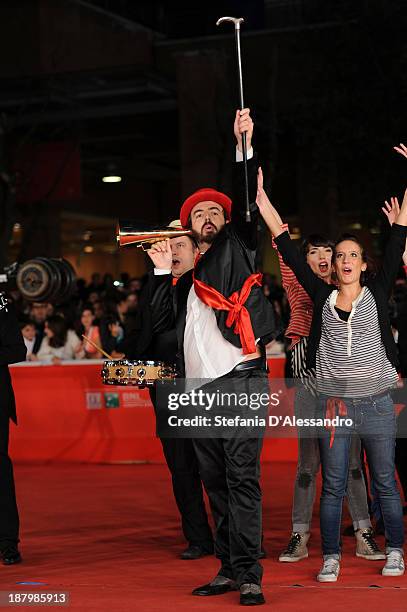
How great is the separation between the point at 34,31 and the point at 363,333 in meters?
16.3

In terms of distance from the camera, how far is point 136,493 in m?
10.1

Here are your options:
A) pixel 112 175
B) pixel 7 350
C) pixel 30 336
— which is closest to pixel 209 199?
pixel 7 350

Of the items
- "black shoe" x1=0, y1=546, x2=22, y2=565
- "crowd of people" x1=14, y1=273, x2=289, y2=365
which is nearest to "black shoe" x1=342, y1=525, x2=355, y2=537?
"black shoe" x1=0, y1=546, x2=22, y2=565

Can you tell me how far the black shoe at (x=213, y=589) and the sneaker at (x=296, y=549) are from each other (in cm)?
98

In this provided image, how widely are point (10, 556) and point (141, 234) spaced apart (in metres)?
2.38

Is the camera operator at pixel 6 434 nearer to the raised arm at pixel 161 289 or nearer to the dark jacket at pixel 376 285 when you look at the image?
the raised arm at pixel 161 289

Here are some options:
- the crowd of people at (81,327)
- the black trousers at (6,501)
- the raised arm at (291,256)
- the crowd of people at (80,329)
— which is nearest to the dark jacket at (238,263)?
the raised arm at (291,256)

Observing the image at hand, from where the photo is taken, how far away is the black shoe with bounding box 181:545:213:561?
711cm

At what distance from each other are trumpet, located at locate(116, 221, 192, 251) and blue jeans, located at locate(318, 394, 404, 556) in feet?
4.34

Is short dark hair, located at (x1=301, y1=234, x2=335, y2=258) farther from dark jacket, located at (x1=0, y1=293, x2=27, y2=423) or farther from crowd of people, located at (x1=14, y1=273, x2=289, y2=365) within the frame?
crowd of people, located at (x1=14, y1=273, x2=289, y2=365)

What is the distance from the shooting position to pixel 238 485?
225 inches

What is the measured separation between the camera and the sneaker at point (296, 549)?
688 centimetres

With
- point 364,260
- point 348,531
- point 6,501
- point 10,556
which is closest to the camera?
point 364,260

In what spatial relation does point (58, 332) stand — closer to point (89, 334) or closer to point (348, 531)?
point (89, 334)
